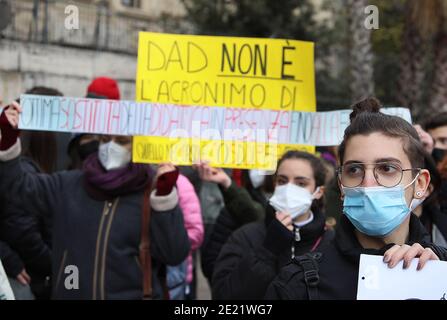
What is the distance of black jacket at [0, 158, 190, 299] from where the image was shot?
12.1ft

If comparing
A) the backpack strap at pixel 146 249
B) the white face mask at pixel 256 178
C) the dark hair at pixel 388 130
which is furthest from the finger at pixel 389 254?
the white face mask at pixel 256 178

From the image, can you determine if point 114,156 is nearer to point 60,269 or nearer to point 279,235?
point 60,269

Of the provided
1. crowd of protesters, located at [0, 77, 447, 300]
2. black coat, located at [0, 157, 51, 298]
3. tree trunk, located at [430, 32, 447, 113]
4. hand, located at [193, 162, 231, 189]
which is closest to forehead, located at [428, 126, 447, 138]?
crowd of protesters, located at [0, 77, 447, 300]

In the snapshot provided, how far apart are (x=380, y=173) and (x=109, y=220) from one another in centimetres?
193

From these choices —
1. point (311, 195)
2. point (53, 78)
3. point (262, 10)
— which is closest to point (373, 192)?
point (311, 195)

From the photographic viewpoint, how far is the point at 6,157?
142 inches

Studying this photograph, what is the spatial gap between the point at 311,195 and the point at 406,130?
1.39 meters

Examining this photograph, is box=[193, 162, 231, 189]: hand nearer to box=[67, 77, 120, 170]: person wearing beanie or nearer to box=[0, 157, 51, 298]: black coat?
box=[0, 157, 51, 298]: black coat

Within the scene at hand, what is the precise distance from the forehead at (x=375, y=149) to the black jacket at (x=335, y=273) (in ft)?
0.81

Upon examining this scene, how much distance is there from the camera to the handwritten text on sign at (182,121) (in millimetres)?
3629

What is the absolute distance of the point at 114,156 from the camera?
3.89m

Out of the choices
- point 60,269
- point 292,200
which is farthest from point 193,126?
point 60,269

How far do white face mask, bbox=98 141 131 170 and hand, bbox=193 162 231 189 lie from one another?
438 mm
